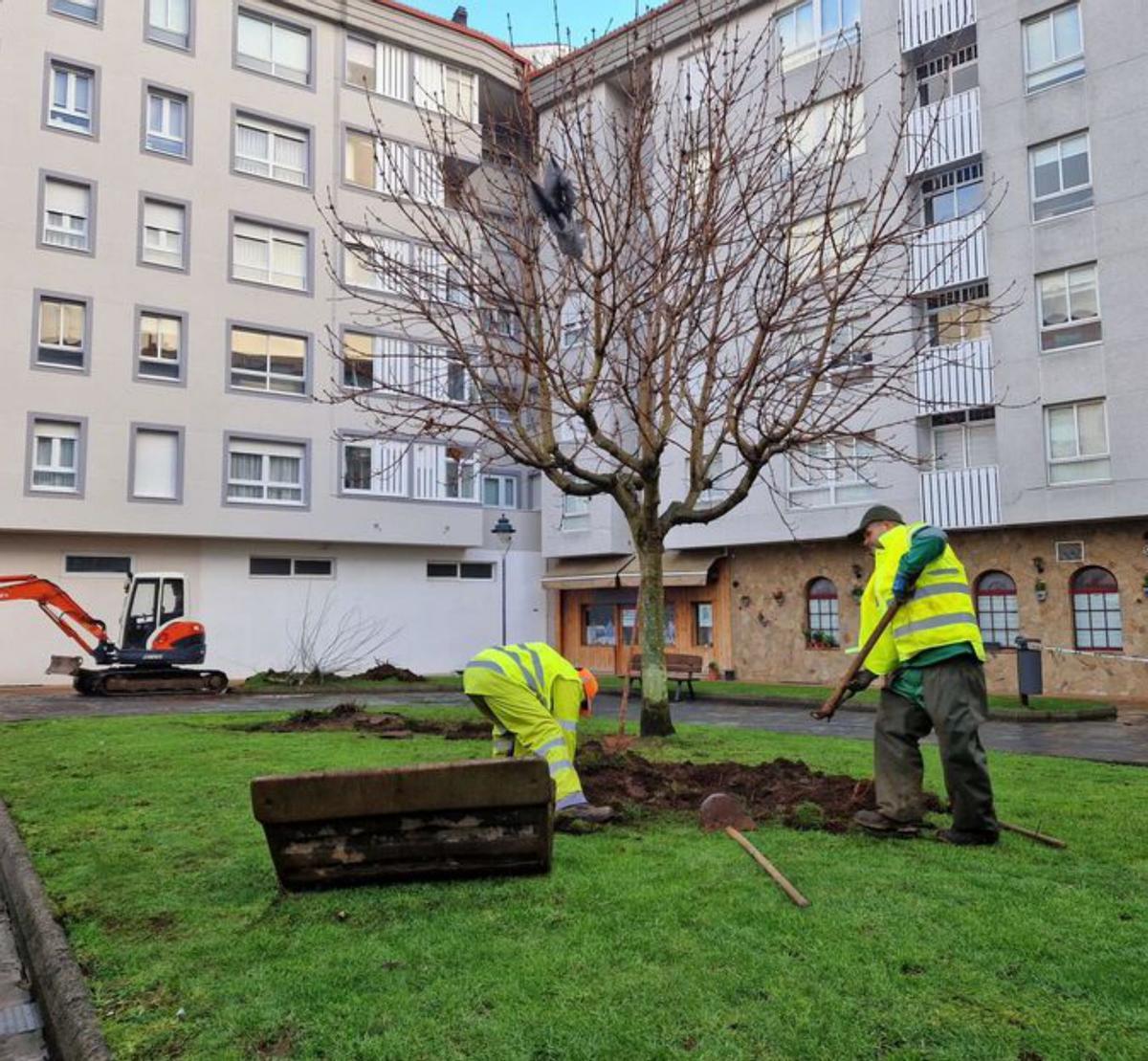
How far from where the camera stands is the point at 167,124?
26078 millimetres

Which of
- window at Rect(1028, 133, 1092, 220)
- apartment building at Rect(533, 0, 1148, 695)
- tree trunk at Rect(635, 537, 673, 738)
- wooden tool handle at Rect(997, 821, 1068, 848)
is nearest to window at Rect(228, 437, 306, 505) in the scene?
apartment building at Rect(533, 0, 1148, 695)

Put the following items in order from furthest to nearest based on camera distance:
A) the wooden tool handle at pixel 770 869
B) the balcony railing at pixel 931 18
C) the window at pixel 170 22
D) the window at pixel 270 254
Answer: the window at pixel 270 254 < the window at pixel 170 22 < the balcony railing at pixel 931 18 < the wooden tool handle at pixel 770 869

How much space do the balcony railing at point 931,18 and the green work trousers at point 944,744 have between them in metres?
22.0

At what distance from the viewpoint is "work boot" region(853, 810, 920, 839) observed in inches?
221

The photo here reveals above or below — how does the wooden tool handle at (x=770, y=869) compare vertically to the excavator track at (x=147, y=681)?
above

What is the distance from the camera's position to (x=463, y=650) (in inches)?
1233

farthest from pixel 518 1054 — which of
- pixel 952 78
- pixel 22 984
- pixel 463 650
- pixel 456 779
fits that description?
pixel 463 650

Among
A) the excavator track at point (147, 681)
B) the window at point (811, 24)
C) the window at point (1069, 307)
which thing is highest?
the window at point (811, 24)

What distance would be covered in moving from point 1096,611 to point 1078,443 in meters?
3.59

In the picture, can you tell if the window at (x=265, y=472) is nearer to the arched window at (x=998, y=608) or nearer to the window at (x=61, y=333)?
Result: the window at (x=61, y=333)

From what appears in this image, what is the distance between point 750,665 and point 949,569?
21.0m

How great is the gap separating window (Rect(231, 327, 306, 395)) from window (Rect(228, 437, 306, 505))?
61.9 inches

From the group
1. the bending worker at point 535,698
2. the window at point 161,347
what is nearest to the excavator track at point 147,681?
the window at point 161,347

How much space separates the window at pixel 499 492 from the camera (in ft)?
106
